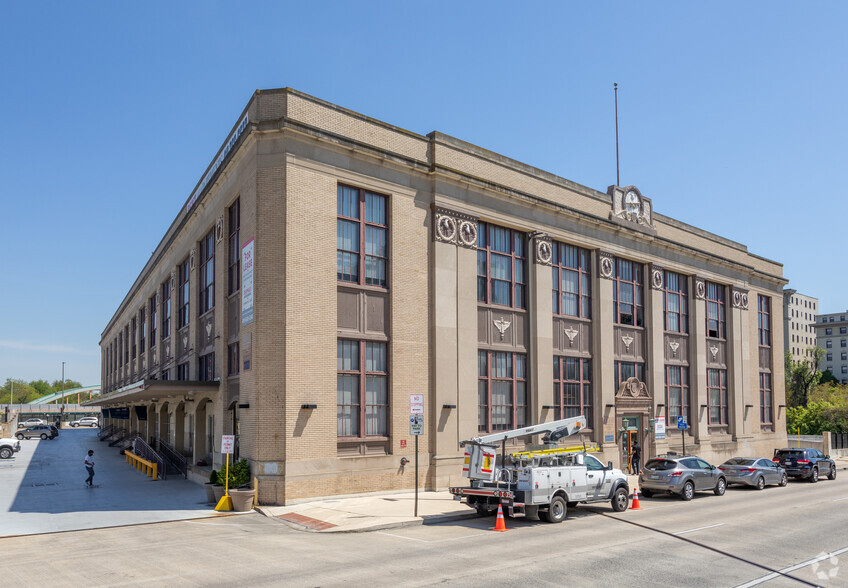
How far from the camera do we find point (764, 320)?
50.0 m

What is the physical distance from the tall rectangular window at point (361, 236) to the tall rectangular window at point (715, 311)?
2566 centimetres

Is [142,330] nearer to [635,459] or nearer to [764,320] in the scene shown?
[635,459]

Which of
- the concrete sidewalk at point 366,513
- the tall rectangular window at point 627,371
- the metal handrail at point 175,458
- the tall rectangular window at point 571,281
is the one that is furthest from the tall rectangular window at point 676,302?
the metal handrail at point 175,458

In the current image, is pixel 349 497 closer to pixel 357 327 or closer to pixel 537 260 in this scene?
pixel 357 327

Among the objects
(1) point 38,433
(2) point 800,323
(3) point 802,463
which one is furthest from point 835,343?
(1) point 38,433

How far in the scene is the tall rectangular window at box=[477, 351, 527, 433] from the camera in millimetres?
29172

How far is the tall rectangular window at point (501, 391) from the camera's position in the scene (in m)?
29.2

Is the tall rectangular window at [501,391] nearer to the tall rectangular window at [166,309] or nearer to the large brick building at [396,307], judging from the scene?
the large brick building at [396,307]

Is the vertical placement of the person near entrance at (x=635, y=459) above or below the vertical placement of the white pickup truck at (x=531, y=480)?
below

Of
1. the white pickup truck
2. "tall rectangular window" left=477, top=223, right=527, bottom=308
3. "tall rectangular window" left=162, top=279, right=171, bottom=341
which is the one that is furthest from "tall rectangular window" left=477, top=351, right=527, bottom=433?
"tall rectangular window" left=162, top=279, right=171, bottom=341

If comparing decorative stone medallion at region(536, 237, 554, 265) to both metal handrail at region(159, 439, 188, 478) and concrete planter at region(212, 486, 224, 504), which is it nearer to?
concrete planter at region(212, 486, 224, 504)

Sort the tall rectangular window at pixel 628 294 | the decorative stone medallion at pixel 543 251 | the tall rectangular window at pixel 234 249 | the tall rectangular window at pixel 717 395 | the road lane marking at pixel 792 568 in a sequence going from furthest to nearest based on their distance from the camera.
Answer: the tall rectangular window at pixel 717 395
the tall rectangular window at pixel 628 294
the decorative stone medallion at pixel 543 251
the tall rectangular window at pixel 234 249
the road lane marking at pixel 792 568

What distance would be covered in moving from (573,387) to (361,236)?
13640 millimetres

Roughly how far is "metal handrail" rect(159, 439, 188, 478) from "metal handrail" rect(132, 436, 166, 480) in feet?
2.44
